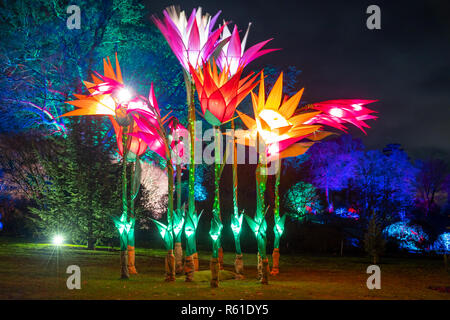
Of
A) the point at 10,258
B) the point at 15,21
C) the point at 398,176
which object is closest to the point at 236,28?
the point at 10,258

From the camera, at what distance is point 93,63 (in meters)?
25.1

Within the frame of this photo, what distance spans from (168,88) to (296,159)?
17997mm

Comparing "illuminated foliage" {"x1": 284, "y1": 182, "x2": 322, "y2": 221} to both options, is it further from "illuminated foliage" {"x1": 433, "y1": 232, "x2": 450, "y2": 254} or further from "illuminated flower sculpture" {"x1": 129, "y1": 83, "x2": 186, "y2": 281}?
"illuminated flower sculpture" {"x1": 129, "y1": 83, "x2": 186, "y2": 281}

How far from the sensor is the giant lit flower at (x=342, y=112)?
12.1 meters

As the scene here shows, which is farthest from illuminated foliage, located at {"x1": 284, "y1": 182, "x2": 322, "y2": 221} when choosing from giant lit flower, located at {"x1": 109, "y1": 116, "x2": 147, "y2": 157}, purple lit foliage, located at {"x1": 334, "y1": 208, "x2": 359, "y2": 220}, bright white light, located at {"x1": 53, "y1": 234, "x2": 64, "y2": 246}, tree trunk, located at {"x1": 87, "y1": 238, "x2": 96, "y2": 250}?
giant lit flower, located at {"x1": 109, "y1": 116, "x2": 147, "y2": 157}

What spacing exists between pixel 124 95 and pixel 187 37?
7.51 feet

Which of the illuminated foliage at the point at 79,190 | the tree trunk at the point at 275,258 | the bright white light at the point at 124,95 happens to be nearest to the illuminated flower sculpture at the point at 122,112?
the bright white light at the point at 124,95

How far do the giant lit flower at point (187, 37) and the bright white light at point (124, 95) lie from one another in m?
1.69

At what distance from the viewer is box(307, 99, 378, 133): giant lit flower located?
12.1 meters

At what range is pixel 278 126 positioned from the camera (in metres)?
11.6

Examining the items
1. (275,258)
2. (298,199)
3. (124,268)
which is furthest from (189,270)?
(298,199)

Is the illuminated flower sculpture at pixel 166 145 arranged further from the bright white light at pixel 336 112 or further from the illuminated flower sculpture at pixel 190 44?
the bright white light at pixel 336 112

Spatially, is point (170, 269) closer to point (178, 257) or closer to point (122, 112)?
point (178, 257)

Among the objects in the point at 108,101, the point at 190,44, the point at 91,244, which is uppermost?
the point at 190,44
